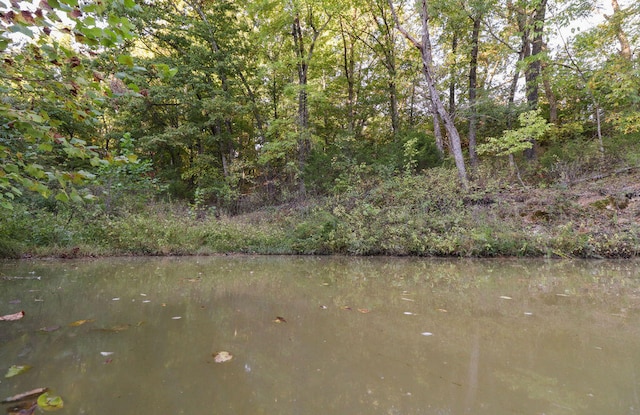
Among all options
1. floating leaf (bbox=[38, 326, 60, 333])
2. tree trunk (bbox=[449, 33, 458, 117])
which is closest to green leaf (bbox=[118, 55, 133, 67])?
floating leaf (bbox=[38, 326, 60, 333])

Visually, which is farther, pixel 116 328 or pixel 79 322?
pixel 79 322

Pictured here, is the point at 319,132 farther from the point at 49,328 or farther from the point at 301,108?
the point at 49,328

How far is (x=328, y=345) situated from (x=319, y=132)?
714 inches

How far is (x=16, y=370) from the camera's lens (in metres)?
1.78

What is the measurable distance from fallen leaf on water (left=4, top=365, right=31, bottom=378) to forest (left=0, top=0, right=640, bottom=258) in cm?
98

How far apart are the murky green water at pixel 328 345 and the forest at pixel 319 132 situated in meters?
1.05

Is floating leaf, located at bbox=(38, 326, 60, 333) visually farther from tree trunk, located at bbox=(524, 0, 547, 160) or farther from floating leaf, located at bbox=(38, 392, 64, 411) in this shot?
tree trunk, located at bbox=(524, 0, 547, 160)

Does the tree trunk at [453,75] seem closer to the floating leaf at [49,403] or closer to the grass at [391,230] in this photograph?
the grass at [391,230]

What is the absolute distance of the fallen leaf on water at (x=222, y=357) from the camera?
1.99m

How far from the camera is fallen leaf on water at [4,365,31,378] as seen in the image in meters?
1.73

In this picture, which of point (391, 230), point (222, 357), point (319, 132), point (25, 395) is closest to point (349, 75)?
point (319, 132)

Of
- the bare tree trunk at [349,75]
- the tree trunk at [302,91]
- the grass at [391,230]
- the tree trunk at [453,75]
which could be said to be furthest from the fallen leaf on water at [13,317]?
the bare tree trunk at [349,75]

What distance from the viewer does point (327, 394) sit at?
5.34ft

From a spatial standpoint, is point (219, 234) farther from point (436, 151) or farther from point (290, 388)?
point (436, 151)
